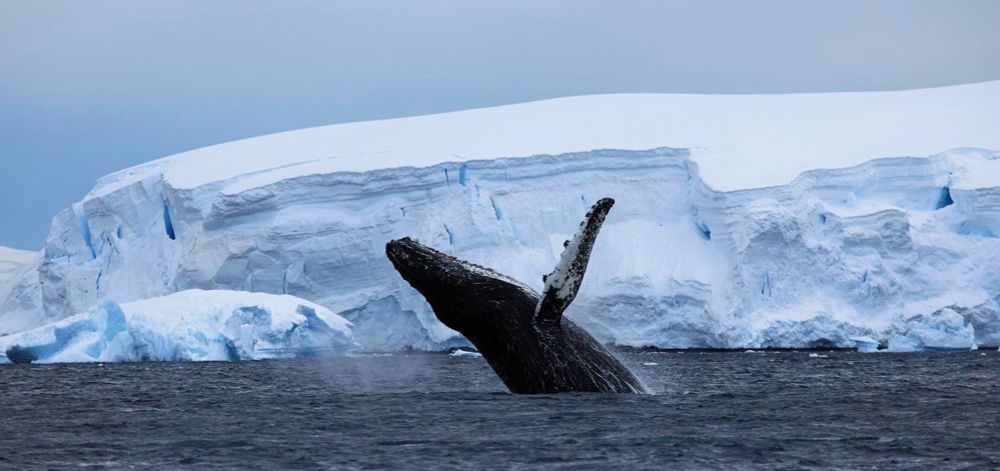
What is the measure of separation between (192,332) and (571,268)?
866 inches

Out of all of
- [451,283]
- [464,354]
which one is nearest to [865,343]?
[464,354]

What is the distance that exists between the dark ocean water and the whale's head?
2.31ft

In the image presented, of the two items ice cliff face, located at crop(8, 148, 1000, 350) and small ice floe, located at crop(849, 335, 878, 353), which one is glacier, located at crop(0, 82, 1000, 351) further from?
small ice floe, located at crop(849, 335, 878, 353)

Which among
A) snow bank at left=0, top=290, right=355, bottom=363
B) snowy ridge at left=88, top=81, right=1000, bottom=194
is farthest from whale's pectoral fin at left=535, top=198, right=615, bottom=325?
snowy ridge at left=88, top=81, right=1000, bottom=194

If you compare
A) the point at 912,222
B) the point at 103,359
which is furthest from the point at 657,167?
the point at 103,359

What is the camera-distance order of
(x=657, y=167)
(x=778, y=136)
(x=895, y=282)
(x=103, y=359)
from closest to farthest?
(x=103, y=359) → (x=895, y=282) → (x=657, y=167) → (x=778, y=136)

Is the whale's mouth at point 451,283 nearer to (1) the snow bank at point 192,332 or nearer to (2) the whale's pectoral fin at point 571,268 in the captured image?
(2) the whale's pectoral fin at point 571,268

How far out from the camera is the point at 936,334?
31.2 m

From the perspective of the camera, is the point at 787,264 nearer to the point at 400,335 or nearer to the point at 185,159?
the point at 400,335

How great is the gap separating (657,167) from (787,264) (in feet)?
21.0

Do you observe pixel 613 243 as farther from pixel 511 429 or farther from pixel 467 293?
pixel 467 293

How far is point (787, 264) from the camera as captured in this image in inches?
1268

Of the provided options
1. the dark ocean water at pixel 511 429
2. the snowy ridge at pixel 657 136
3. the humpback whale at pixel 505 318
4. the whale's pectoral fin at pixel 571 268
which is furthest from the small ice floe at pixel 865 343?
the whale's pectoral fin at pixel 571 268

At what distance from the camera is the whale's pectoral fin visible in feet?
26.0
